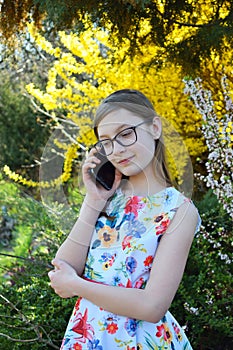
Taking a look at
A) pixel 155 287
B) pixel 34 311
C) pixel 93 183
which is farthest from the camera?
pixel 34 311


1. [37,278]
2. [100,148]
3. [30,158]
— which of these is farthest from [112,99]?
[30,158]

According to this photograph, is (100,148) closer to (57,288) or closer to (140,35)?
(57,288)

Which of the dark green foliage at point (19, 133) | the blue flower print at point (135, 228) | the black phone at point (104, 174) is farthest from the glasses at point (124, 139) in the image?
the dark green foliage at point (19, 133)

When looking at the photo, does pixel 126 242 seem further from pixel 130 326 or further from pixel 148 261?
pixel 130 326

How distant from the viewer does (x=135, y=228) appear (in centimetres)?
170

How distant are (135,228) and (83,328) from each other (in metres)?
0.30

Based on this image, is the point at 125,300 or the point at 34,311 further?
the point at 34,311

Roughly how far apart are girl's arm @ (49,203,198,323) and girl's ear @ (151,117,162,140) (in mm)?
236

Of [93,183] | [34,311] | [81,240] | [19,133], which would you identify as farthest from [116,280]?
[19,133]

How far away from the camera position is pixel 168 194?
1.71 metres

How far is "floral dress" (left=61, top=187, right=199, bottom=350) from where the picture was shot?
1637mm

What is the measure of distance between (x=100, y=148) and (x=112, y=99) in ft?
0.46

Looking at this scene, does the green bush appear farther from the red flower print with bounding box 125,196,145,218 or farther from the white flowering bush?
the red flower print with bounding box 125,196,145,218

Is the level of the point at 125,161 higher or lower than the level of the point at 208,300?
higher
